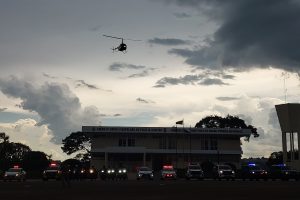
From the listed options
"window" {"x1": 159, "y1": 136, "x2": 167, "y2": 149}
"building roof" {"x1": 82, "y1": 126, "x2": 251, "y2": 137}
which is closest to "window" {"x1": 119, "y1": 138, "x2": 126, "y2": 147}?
"building roof" {"x1": 82, "y1": 126, "x2": 251, "y2": 137}

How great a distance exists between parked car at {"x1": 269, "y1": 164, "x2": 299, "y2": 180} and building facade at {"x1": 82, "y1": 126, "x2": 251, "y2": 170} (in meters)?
45.2

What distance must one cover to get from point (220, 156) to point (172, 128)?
1214 centimetres

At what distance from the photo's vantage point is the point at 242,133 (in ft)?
334

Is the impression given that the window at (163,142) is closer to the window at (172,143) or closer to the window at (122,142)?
the window at (172,143)

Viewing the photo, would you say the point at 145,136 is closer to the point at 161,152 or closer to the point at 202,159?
the point at 161,152

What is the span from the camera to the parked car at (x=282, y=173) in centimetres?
5232

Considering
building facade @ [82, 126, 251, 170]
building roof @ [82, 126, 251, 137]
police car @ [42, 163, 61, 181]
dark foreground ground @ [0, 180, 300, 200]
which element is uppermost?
building roof @ [82, 126, 251, 137]

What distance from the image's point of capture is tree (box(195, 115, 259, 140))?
126206 millimetres

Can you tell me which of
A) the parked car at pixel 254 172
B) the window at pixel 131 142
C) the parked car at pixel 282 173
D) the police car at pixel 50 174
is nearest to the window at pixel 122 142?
the window at pixel 131 142

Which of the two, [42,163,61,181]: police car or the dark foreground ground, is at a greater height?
[42,163,61,181]: police car

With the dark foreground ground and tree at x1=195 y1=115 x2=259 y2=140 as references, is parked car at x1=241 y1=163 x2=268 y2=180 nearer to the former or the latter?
the dark foreground ground

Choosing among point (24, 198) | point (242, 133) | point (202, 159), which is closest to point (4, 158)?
point (202, 159)

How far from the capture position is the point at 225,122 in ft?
419

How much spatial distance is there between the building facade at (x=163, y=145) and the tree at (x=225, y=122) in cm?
2168
